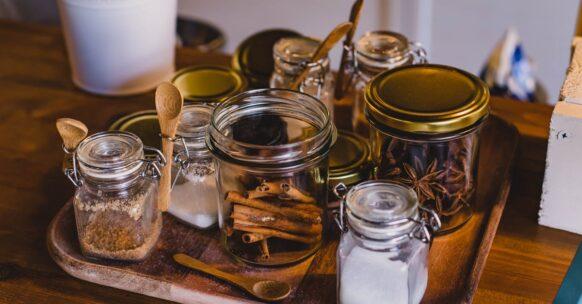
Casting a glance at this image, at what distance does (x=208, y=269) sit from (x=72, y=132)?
26cm

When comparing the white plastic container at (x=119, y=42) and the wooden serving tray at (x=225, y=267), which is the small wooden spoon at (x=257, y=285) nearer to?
the wooden serving tray at (x=225, y=267)

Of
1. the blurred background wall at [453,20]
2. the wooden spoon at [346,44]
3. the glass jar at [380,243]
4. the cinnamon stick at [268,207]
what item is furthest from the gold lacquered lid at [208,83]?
the blurred background wall at [453,20]

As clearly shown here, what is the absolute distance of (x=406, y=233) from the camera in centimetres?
76

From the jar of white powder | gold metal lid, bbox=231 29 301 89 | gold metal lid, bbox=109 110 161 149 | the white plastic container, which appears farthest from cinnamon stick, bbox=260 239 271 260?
the white plastic container

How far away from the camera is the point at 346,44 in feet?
3.56

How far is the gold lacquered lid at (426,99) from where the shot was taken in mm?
844

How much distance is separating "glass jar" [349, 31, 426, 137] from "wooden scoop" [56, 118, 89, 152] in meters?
0.38

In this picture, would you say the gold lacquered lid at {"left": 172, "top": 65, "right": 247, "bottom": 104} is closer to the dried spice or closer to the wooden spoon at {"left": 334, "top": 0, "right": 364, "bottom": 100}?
the wooden spoon at {"left": 334, "top": 0, "right": 364, "bottom": 100}

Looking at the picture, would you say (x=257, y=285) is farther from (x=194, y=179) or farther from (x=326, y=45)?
(x=326, y=45)

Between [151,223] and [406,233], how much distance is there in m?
0.34

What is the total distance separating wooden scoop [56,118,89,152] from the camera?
947 millimetres

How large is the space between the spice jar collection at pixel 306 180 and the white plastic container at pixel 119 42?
31 cm

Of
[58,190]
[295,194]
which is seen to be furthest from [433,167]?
[58,190]

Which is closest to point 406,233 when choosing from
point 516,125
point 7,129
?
point 516,125
